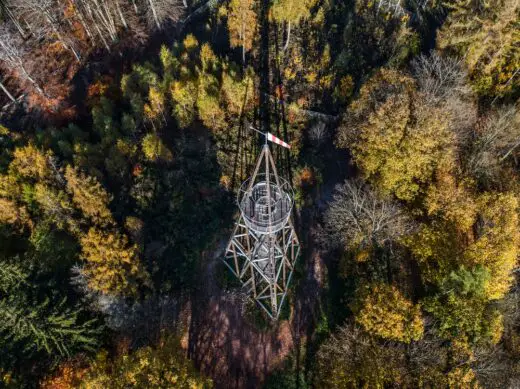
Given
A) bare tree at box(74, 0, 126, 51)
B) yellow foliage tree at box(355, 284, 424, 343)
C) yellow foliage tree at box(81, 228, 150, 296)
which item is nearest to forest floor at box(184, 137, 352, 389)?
yellow foliage tree at box(355, 284, 424, 343)

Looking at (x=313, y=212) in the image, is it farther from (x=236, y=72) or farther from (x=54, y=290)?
(x=54, y=290)

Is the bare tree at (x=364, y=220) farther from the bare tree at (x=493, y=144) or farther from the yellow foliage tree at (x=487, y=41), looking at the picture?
the yellow foliage tree at (x=487, y=41)

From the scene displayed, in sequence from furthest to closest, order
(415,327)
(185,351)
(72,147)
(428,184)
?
(72,147)
(428,184)
(185,351)
(415,327)

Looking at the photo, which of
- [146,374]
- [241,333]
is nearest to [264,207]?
[241,333]

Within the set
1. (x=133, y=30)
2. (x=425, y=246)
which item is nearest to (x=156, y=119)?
(x=133, y=30)

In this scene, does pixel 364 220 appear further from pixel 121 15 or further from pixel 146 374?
pixel 121 15

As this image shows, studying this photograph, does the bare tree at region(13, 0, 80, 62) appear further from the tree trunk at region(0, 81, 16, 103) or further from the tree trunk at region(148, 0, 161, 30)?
the tree trunk at region(148, 0, 161, 30)
